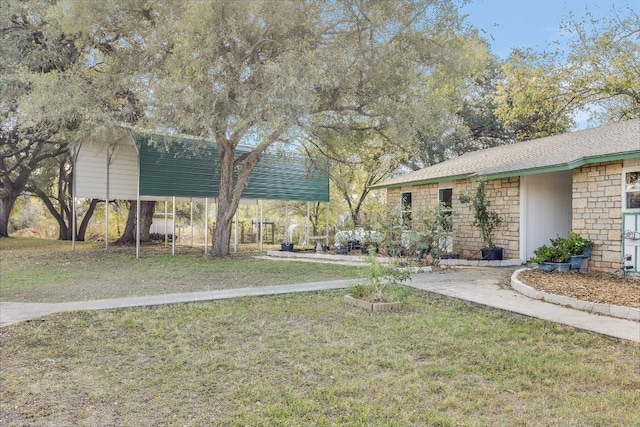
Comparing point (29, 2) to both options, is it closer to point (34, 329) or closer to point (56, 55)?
point (56, 55)

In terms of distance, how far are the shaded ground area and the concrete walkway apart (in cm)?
47

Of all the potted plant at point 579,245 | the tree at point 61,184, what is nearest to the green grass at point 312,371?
the potted plant at point 579,245

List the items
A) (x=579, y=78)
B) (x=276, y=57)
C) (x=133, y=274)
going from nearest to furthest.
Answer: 1. (x=133, y=274)
2. (x=276, y=57)
3. (x=579, y=78)

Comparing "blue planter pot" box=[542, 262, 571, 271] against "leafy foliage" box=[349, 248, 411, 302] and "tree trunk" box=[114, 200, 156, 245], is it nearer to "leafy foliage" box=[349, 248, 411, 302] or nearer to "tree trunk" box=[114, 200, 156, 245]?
"leafy foliage" box=[349, 248, 411, 302]

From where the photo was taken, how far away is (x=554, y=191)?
11.9m

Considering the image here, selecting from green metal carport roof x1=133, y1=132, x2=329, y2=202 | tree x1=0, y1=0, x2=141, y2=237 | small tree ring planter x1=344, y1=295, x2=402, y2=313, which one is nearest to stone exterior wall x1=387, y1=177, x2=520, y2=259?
green metal carport roof x1=133, y1=132, x2=329, y2=202

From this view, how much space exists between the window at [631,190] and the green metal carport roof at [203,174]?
34.5ft

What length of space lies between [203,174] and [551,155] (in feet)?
36.7

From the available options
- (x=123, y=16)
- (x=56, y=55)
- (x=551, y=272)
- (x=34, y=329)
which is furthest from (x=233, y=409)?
(x=56, y=55)

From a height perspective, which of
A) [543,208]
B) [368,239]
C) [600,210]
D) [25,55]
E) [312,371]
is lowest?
[312,371]

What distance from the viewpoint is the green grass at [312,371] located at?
10.4 ft

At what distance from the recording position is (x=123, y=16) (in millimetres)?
11789

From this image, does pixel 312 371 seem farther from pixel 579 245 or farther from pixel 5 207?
pixel 5 207

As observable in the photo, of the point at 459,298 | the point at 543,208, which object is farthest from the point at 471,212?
the point at 459,298
